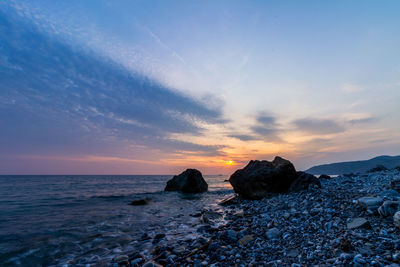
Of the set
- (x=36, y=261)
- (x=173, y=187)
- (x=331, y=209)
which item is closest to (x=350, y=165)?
(x=173, y=187)

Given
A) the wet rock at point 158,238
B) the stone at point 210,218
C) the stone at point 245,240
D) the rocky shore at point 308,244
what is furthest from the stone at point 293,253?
the stone at point 210,218

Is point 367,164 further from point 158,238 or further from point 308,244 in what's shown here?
point 158,238

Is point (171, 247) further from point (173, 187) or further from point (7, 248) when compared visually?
point (173, 187)

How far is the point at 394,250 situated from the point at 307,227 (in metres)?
2.98

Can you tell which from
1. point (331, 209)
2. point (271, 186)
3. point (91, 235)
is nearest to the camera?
point (331, 209)

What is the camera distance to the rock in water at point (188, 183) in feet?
116

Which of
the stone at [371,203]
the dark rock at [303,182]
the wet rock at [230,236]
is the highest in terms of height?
the stone at [371,203]

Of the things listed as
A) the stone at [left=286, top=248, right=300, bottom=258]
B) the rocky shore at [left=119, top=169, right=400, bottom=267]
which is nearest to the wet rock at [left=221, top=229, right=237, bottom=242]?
the rocky shore at [left=119, top=169, right=400, bottom=267]

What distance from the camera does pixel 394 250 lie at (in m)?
3.96

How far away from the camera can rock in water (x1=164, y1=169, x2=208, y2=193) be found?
116 feet

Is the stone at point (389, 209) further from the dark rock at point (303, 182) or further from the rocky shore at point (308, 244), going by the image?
the dark rock at point (303, 182)

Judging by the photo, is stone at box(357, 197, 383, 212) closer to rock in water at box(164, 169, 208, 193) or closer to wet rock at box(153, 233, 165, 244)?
wet rock at box(153, 233, 165, 244)

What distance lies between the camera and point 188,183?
35.4 m

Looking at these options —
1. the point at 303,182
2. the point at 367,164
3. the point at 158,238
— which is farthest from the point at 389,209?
the point at 367,164
